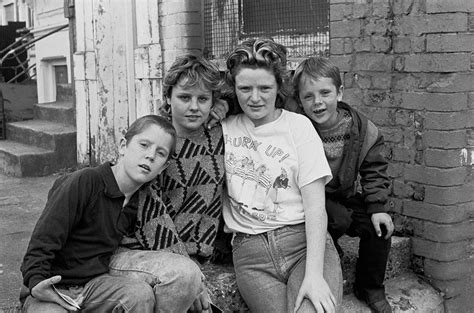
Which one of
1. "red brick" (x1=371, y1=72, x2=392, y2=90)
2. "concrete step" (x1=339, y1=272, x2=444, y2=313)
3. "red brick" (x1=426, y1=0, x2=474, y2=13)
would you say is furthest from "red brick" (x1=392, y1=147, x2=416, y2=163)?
"red brick" (x1=426, y1=0, x2=474, y2=13)

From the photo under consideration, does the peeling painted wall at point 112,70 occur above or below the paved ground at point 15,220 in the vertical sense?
above

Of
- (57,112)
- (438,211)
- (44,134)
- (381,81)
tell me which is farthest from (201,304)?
(57,112)

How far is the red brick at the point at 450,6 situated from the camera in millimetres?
3283

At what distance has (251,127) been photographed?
3002 millimetres

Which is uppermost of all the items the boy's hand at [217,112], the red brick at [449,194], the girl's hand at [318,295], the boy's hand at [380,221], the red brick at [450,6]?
the red brick at [450,6]

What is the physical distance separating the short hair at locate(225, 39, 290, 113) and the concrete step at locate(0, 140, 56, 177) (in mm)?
4110

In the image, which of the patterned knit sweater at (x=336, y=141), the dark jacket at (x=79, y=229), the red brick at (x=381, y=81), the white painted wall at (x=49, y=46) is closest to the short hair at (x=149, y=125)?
the dark jacket at (x=79, y=229)

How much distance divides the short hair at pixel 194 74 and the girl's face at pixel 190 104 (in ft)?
0.06

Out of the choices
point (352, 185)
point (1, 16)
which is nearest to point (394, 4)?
point (352, 185)

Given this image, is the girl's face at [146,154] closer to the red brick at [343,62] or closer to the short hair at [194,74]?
the short hair at [194,74]

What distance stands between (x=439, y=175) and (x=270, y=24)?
1809mm

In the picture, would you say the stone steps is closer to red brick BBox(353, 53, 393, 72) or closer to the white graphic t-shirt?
red brick BBox(353, 53, 393, 72)

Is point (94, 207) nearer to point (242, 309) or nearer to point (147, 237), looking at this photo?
point (147, 237)

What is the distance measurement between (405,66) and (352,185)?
807mm
